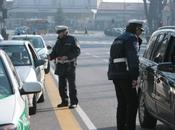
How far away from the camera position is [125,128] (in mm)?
8656

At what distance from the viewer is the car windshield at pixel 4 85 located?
239 inches

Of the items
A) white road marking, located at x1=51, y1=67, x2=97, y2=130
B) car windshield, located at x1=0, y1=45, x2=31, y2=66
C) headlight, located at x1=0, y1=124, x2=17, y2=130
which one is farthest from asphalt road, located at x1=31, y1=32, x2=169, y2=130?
headlight, located at x1=0, y1=124, x2=17, y2=130

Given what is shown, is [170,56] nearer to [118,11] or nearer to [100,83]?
[100,83]

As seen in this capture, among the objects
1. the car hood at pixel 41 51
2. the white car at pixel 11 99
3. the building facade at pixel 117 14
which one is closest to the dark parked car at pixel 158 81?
the white car at pixel 11 99

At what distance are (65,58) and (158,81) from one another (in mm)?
4365

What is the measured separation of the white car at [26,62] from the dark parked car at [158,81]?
221 cm

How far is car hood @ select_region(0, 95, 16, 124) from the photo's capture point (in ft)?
16.8

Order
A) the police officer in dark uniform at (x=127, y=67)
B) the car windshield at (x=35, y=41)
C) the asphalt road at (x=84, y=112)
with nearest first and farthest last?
→ the police officer in dark uniform at (x=127, y=67) → the asphalt road at (x=84, y=112) → the car windshield at (x=35, y=41)

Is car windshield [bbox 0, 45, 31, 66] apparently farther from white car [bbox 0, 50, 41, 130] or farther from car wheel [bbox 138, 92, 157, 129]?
white car [bbox 0, 50, 41, 130]

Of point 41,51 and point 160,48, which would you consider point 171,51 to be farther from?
point 41,51

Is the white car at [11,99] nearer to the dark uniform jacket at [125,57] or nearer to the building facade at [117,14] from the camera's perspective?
the dark uniform jacket at [125,57]

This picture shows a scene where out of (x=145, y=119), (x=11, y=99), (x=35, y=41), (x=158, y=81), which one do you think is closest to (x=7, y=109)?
(x=11, y=99)

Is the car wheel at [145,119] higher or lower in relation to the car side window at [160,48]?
lower

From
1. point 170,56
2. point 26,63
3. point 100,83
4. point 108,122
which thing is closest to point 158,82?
point 170,56
